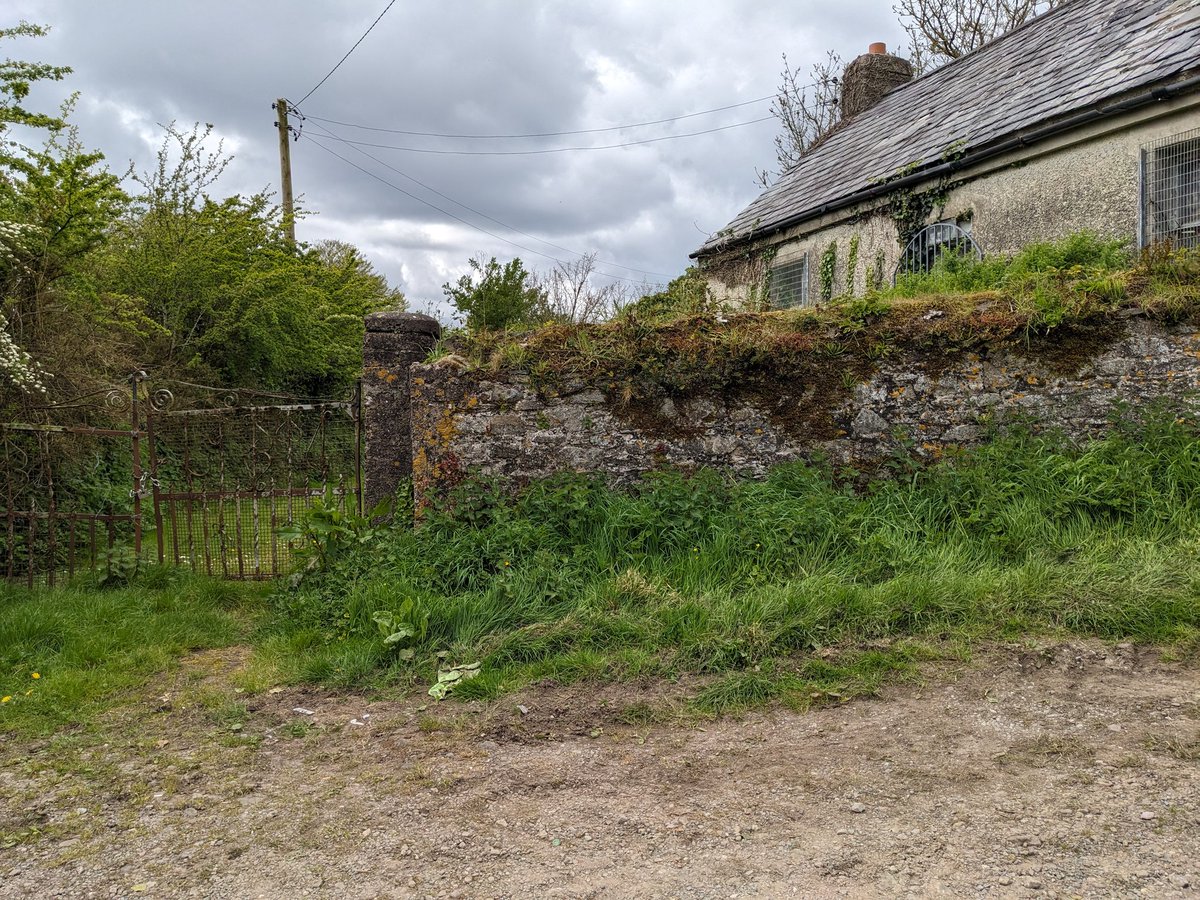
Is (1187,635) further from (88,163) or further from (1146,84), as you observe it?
(88,163)

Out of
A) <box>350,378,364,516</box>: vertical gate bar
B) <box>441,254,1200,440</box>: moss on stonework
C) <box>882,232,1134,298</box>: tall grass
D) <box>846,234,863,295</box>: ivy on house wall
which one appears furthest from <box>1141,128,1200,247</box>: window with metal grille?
<box>350,378,364,516</box>: vertical gate bar

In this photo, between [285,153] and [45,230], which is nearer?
[45,230]

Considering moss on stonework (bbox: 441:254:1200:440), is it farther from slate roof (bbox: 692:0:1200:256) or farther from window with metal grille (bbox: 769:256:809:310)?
window with metal grille (bbox: 769:256:809:310)

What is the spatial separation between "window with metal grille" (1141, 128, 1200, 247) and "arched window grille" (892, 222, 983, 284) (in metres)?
1.94

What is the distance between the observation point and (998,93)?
1130cm

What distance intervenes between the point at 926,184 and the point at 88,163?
34.5 feet

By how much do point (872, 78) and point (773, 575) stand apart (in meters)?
15.9

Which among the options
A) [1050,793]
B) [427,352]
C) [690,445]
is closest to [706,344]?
[690,445]

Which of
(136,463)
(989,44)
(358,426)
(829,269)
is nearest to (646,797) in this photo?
(358,426)

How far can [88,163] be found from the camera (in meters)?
8.15

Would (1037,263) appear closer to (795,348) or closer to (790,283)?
(795,348)

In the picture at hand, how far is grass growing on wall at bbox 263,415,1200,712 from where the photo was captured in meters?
4.26

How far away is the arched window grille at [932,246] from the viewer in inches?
404

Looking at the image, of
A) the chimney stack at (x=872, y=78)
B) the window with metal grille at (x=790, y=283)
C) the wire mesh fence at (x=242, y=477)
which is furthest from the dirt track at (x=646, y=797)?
the chimney stack at (x=872, y=78)
